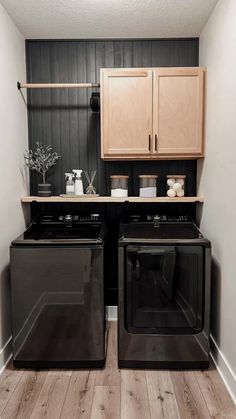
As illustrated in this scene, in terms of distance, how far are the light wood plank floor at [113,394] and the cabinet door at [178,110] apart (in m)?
1.61

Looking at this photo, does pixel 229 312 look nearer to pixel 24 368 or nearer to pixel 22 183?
pixel 24 368

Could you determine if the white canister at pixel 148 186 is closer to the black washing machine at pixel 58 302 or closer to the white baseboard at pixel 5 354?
the black washing machine at pixel 58 302

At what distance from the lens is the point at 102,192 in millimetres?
2826

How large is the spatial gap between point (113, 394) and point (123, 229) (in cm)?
109

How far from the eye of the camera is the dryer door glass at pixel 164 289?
215 cm

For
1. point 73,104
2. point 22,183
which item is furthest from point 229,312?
point 73,104

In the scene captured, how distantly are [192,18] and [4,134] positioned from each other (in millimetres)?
1623

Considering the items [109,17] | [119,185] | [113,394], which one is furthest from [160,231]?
[109,17]

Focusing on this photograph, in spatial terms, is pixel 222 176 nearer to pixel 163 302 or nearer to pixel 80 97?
pixel 163 302

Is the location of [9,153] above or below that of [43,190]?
above

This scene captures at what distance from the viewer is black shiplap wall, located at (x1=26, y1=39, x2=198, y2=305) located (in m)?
2.71

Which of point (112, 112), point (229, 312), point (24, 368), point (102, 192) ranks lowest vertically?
point (24, 368)

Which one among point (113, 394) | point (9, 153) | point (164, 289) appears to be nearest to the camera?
point (113, 394)

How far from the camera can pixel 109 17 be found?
7.63ft
